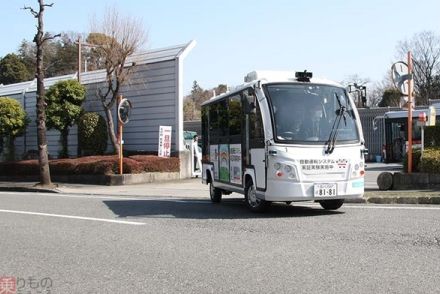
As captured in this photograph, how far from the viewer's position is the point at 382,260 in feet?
23.0

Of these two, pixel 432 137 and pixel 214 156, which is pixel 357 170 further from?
pixel 432 137

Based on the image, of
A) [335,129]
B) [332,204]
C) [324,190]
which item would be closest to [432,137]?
[332,204]

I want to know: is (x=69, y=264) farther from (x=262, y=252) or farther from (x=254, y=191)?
(x=254, y=191)

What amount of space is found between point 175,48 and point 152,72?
1566 mm

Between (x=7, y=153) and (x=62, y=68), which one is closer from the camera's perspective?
(x=7, y=153)

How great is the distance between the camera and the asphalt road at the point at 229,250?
613cm

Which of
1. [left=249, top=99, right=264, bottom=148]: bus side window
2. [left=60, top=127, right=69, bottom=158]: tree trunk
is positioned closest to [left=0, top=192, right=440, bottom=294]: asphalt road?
[left=249, top=99, right=264, bottom=148]: bus side window

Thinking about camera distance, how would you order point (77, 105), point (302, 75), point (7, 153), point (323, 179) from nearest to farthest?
point (323, 179) → point (302, 75) → point (77, 105) → point (7, 153)

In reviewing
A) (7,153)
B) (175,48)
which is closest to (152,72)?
(175,48)

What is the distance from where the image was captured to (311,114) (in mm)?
11141

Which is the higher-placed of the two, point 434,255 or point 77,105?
point 77,105

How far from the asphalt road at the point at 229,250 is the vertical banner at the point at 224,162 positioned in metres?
1.18

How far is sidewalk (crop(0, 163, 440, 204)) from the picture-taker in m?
12.9

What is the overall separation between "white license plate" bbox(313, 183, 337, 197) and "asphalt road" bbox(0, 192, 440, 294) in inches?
18.0
